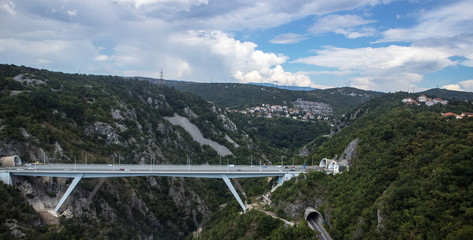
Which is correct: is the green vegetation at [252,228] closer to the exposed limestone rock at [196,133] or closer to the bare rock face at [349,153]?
the bare rock face at [349,153]

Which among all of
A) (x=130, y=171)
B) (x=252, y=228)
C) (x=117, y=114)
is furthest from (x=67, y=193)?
(x=117, y=114)

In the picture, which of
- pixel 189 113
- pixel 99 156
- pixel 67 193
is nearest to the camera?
pixel 67 193

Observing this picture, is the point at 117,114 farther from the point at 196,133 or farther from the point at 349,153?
the point at 349,153

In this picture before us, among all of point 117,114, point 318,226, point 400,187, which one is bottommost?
point 318,226

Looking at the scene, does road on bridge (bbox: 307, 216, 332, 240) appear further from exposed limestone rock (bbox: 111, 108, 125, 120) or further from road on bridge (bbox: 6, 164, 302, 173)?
exposed limestone rock (bbox: 111, 108, 125, 120)

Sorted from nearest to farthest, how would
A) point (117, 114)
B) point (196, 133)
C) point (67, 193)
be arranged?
point (67, 193)
point (117, 114)
point (196, 133)

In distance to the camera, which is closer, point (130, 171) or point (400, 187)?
point (400, 187)

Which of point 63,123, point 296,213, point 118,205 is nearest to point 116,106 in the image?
point 63,123

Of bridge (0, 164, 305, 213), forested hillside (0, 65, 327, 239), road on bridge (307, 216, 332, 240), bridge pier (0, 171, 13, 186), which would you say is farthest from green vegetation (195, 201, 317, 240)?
bridge pier (0, 171, 13, 186)

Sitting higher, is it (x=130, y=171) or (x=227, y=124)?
(x=227, y=124)
